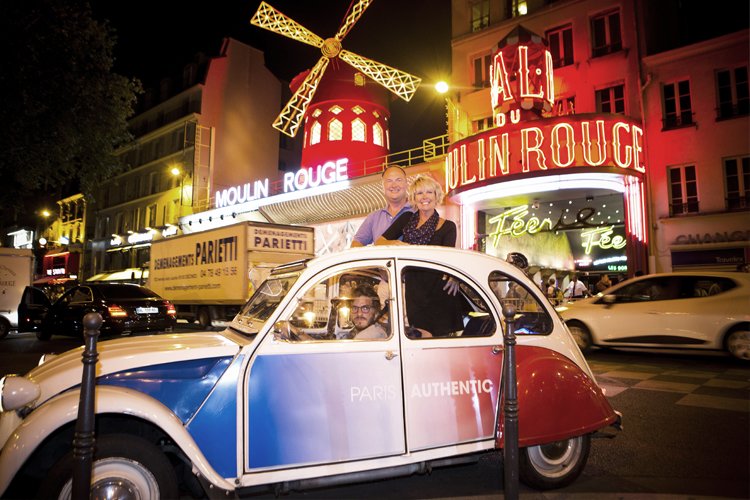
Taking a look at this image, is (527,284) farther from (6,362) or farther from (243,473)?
(6,362)

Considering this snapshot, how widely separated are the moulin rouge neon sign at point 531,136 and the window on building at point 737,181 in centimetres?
284

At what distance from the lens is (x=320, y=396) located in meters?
2.93

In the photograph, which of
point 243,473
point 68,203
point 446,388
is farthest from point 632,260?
point 68,203

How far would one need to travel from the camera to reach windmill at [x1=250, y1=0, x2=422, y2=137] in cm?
2764

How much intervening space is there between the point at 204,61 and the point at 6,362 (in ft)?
109

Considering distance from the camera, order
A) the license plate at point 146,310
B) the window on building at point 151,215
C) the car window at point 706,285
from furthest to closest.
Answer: the window on building at point 151,215
the license plate at point 146,310
the car window at point 706,285

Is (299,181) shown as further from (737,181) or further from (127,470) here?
(127,470)

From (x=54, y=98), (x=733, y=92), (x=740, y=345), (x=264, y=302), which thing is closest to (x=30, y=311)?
(x=54, y=98)

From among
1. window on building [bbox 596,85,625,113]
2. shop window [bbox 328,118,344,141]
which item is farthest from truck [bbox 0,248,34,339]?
window on building [bbox 596,85,625,113]

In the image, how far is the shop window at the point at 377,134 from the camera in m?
27.6

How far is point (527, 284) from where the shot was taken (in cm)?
375

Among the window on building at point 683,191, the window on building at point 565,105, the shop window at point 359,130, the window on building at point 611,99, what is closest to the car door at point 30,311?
the shop window at point 359,130

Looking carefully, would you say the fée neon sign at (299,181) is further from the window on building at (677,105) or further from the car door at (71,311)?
the window on building at (677,105)

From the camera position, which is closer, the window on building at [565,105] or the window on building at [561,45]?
the window on building at [565,105]
